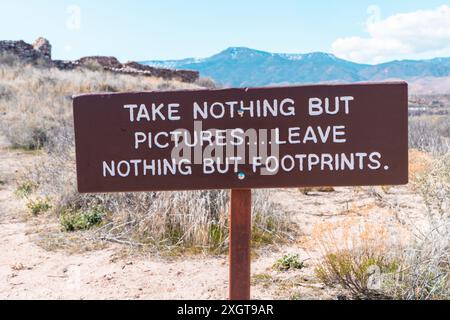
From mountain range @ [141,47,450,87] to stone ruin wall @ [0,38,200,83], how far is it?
2781 inches

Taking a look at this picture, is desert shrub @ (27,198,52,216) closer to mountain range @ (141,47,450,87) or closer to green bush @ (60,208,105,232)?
green bush @ (60,208,105,232)

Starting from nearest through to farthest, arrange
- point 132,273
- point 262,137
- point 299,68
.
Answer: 1. point 262,137
2. point 132,273
3. point 299,68

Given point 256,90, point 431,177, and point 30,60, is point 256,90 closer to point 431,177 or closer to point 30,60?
point 431,177

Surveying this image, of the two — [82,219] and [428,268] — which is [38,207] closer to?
[82,219]

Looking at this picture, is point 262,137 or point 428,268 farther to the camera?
point 428,268

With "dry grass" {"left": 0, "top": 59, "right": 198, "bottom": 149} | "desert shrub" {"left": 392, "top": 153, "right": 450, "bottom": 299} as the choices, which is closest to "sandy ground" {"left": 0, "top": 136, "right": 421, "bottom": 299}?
"desert shrub" {"left": 392, "top": 153, "right": 450, "bottom": 299}

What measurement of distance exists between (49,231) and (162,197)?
4.13 feet

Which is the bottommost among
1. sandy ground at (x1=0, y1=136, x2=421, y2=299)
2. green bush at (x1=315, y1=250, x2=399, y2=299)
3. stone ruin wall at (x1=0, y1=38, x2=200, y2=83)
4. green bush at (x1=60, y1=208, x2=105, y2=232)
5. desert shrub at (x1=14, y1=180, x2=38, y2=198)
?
sandy ground at (x1=0, y1=136, x2=421, y2=299)

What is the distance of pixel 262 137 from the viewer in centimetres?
221

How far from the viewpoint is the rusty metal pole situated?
2.39 meters

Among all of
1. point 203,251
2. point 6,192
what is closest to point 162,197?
point 203,251

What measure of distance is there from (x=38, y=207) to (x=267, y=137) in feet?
12.2

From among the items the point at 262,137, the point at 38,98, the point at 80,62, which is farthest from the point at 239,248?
the point at 80,62
